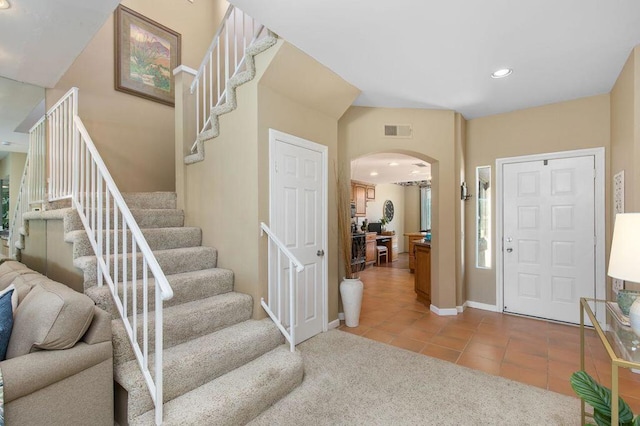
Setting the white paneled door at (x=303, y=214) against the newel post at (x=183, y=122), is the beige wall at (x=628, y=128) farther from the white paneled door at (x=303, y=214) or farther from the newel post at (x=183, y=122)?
the newel post at (x=183, y=122)

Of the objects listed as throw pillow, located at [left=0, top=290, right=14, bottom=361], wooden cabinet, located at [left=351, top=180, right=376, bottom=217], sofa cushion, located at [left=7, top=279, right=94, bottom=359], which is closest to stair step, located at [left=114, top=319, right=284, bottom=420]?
sofa cushion, located at [left=7, top=279, right=94, bottom=359]

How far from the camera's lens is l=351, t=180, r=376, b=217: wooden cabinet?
8729mm

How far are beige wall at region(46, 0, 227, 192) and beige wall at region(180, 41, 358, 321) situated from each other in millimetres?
1186

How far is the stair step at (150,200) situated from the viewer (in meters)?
3.26

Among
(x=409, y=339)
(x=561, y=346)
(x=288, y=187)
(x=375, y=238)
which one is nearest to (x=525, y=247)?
(x=561, y=346)

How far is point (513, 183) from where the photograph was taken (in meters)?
4.15

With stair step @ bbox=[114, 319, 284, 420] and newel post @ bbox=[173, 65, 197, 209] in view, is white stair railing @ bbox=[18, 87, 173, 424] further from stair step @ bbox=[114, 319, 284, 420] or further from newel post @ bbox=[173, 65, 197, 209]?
newel post @ bbox=[173, 65, 197, 209]

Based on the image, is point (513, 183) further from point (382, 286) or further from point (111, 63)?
point (111, 63)

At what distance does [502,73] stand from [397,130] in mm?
1305

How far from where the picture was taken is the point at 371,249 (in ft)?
27.3

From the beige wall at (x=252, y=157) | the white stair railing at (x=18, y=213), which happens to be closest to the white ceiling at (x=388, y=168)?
the beige wall at (x=252, y=157)

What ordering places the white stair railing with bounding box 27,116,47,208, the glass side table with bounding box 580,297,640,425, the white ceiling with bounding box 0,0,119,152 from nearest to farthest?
1. the glass side table with bounding box 580,297,640,425
2. the white ceiling with bounding box 0,0,119,152
3. the white stair railing with bounding box 27,116,47,208

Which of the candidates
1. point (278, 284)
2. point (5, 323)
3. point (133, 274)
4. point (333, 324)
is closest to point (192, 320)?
point (133, 274)

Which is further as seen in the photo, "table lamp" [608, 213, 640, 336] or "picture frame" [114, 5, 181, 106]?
"picture frame" [114, 5, 181, 106]
